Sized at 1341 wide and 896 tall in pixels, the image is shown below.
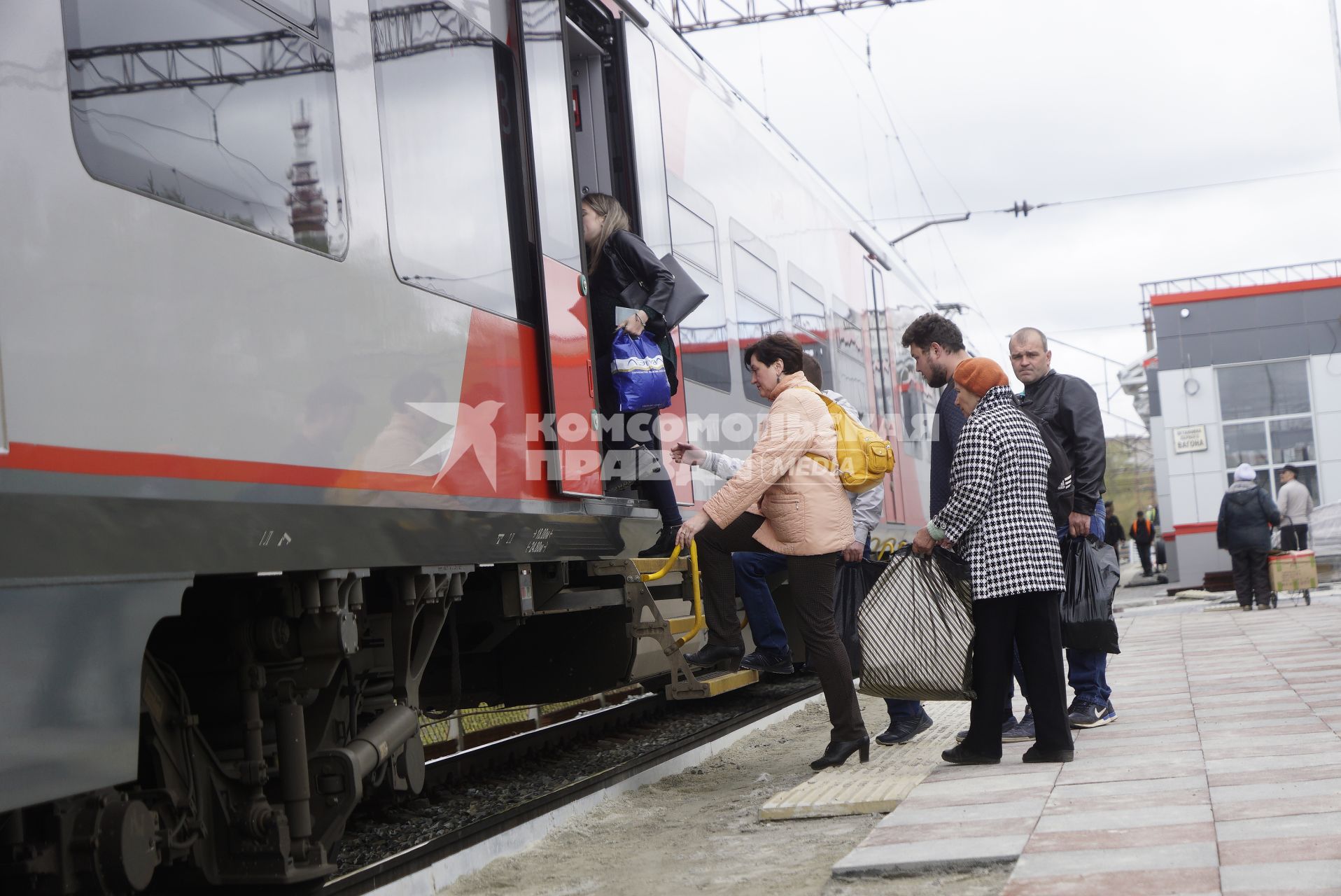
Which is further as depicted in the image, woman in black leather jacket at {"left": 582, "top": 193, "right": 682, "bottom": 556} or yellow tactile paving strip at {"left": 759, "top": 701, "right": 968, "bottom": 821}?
woman in black leather jacket at {"left": 582, "top": 193, "right": 682, "bottom": 556}

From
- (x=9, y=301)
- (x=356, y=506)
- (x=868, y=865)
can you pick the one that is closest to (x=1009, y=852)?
(x=868, y=865)

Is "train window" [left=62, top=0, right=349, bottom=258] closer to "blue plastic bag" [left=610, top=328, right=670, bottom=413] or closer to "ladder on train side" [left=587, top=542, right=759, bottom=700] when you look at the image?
"blue plastic bag" [left=610, top=328, right=670, bottom=413]

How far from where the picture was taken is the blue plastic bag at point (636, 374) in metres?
6.22

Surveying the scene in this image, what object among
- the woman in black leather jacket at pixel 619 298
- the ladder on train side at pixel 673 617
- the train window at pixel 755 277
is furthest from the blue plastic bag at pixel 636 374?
the train window at pixel 755 277

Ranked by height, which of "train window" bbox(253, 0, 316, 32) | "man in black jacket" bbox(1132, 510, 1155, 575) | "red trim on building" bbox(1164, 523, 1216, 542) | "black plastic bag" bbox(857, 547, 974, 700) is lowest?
"man in black jacket" bbox(1132, 510, 1155, 575)

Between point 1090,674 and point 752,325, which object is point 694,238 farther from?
point 1090,674

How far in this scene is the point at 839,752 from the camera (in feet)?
19.8

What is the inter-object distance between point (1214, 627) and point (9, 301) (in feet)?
41.6

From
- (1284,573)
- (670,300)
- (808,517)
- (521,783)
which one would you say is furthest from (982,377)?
(1284,573)

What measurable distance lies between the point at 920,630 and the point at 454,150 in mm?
2691

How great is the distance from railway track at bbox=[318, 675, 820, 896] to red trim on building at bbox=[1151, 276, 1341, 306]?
19914 mm

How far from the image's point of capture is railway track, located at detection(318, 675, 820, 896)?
4766 millimetres

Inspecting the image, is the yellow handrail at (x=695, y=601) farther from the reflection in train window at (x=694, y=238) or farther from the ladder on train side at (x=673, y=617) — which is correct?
the reflection in train window at (x=694, y=238)

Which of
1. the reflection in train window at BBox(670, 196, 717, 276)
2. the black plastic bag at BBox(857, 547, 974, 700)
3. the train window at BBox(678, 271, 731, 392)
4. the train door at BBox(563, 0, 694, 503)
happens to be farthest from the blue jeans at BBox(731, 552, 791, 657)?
the train door at BBox(563, 0, 694, 503)
